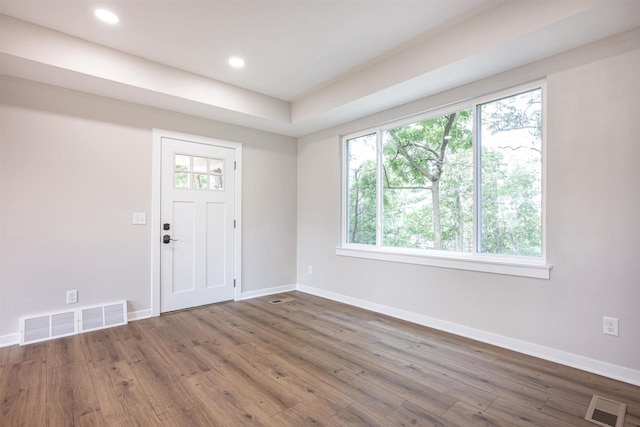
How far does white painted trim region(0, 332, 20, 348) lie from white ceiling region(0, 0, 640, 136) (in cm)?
243

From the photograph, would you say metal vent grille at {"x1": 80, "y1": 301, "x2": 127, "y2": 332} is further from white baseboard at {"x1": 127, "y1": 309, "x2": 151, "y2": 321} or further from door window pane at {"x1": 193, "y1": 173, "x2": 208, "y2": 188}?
door window pane at {"x1": 193, "y1": 173, "x2": 208, "y2": 188}

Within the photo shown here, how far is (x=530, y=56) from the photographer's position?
2.59m

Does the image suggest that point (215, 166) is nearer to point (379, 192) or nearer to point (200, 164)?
point (200, 164)

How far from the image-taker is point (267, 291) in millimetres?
4828

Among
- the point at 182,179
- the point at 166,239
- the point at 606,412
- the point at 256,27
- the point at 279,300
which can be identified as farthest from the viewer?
the point at 279,300

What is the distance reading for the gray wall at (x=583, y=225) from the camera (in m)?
2.26

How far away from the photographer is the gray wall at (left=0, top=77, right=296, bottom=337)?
2936 millimetres

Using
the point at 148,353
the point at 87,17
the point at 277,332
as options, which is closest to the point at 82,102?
the point at 87,17

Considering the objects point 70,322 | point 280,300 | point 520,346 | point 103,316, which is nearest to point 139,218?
point 103,316

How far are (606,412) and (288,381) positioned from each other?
2.03 meters

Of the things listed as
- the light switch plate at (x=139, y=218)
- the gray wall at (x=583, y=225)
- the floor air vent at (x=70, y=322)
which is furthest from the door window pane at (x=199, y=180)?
the gray wall at (x=583, y=225)

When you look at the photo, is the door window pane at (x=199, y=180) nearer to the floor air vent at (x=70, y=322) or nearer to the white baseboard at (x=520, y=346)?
the floor air vent at (x=70, y=322)

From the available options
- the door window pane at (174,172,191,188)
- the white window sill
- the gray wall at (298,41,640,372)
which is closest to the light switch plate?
the door window pane at (174,172,191,188)

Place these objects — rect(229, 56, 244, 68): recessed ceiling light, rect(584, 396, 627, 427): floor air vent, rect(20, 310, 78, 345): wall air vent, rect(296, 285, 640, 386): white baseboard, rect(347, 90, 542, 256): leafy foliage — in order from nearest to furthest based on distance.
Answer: rect(584, 396, 627, 427): floor air vent < rect(296, 285, 640, 386): white baseboard < rect(347, 90, 542, 256): leafy foliage < rect(20, 310, 78, 345): wall air vent < rect(229, 56, 244, 68): recessed ceiling light
